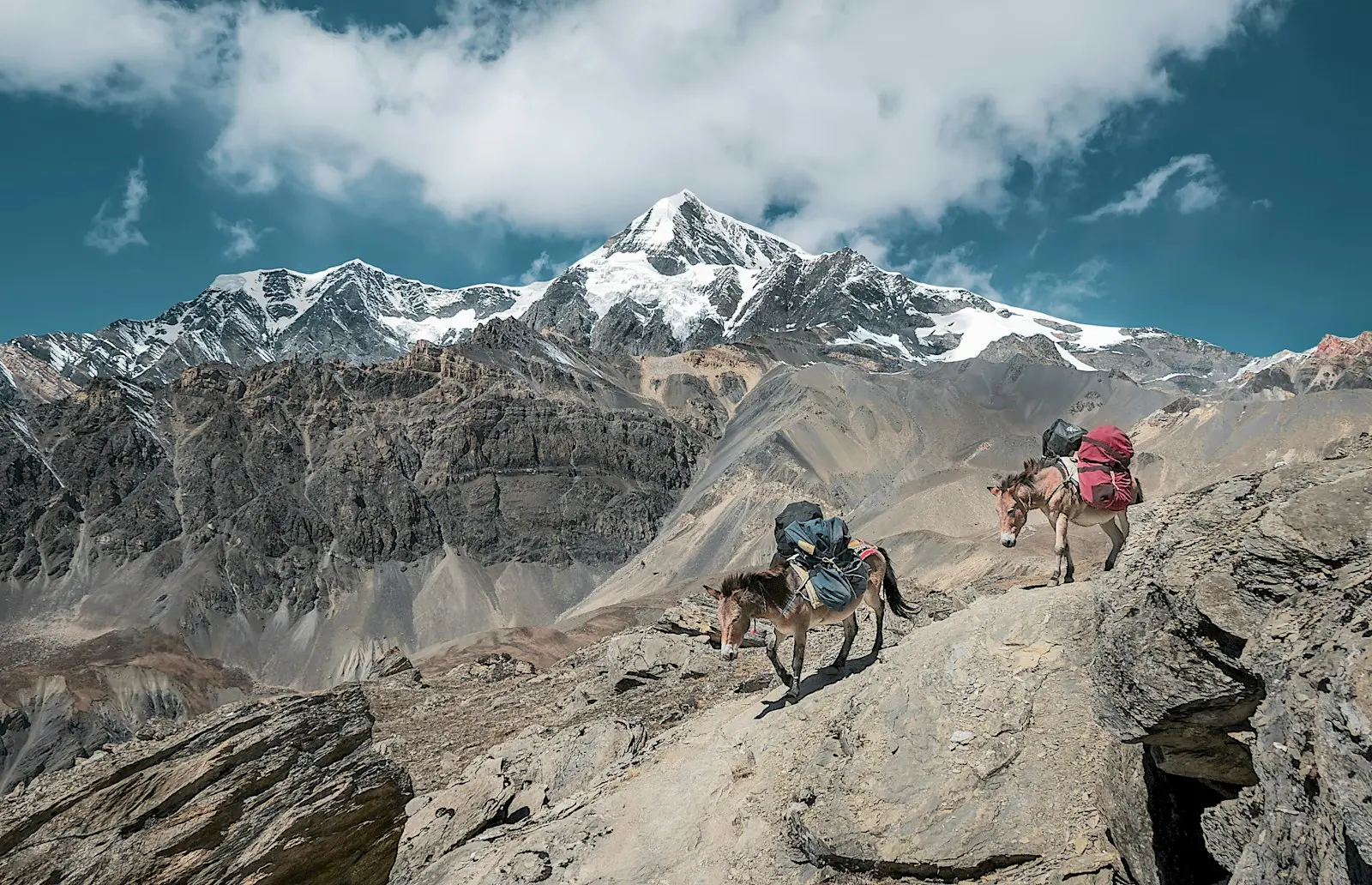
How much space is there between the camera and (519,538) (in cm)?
12075

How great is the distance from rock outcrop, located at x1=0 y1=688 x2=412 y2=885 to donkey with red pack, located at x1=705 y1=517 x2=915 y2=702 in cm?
715

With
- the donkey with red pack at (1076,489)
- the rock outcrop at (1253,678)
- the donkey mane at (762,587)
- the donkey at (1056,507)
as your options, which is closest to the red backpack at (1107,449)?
the donkey with red pack at (1076,489)

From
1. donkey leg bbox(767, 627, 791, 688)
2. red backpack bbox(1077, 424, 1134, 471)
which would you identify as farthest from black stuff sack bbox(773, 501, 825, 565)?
red backpack bbox(1077, 424, 1134, 471)

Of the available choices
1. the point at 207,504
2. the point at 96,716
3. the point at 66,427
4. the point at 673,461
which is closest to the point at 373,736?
the point at 96,716

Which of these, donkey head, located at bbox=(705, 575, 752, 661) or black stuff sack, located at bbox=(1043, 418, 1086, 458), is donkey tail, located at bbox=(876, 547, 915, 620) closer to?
donkey head, located at bbox=(705, 575, 752, 661)

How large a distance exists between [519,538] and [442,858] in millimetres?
113071

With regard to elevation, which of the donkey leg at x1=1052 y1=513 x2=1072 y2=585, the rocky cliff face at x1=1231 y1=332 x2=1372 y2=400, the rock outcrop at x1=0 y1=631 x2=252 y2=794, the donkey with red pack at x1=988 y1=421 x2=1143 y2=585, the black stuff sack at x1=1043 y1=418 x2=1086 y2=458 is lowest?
the rock outcrop at x1=0 y1=631 x2=252 y2=794

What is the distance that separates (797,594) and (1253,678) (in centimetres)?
586

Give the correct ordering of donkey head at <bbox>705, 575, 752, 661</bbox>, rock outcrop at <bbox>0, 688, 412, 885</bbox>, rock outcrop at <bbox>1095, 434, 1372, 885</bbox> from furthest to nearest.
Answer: rock outcrop at <bbox>0, 688, 412, 885</bbox> < donkey head at <bbox>705, 575, 752, 661</bbox> < rock outcrop at <bbox>1095, 434, 1372, 885</bbox>

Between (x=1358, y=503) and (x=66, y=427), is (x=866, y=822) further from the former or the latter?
(x=66, y=427)

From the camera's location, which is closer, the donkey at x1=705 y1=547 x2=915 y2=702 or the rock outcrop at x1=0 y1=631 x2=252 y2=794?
the donkey at x1=705 y1=547 x2=915 y2=702

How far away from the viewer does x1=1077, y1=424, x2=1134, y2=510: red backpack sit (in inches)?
388

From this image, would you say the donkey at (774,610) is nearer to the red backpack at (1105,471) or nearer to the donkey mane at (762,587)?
the donkey mane at (762,587)

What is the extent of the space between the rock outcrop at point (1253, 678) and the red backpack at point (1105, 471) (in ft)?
11.9
